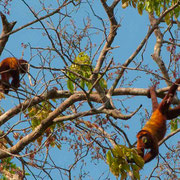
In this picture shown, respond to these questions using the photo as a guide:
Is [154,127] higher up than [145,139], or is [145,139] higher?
[154,127]

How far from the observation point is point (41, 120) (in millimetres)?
6105

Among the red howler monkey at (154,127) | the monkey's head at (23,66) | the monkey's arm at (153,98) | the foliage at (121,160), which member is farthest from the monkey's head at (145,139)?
the monkey's head at (23,66)

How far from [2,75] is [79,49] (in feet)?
6.66

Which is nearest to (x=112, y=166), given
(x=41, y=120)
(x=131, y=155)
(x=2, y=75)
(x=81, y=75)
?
(x=131, y=155)

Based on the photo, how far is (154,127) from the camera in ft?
24.0

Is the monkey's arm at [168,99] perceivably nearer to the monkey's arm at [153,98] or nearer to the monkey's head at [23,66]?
the monkey's arm at [153,98]

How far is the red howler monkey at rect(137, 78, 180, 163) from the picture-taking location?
6.81 m

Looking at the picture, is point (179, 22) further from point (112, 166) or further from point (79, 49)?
point (112, 166)

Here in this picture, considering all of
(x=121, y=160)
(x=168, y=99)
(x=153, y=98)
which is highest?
(x=153, y=98)

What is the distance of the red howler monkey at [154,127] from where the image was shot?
22.4 ft

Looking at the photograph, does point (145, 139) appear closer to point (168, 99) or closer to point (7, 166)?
point (168, 99)

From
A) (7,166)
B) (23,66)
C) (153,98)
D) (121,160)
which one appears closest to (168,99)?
(153,98)

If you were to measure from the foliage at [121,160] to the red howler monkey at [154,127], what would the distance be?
2.02 m

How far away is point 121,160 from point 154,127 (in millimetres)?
2868
